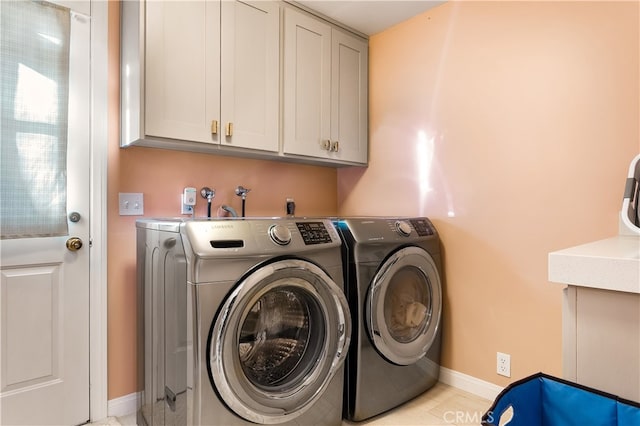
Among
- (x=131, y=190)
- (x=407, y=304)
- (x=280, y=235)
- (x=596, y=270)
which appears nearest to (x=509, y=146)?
(x=407, y=304)

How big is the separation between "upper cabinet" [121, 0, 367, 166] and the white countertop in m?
1.68

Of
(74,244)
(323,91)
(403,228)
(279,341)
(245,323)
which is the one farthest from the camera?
(323,91)

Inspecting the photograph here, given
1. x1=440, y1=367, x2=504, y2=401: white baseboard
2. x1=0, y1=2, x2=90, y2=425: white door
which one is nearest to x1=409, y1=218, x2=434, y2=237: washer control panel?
x1=440, y1=367, x2=504, y2=401: white baseboard

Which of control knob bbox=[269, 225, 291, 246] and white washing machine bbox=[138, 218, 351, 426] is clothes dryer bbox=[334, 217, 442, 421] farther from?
control knob bbox=[269, 225, 291, 246]

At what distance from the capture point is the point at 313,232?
5.67ft

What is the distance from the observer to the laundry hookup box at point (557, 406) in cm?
77

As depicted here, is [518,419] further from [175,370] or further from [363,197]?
[363,197]

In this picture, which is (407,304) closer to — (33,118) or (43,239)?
(43,239)

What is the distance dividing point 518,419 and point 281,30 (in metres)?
2.22

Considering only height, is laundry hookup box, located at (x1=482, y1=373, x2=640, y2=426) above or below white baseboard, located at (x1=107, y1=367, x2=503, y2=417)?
above

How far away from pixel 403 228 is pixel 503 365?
0.94m

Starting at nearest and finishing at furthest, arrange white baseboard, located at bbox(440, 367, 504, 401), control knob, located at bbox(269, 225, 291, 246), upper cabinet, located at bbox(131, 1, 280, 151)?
control knob, located at bbox(269, 225, 291, 246) < upper cabinet, located at bbox(131, 1, 280, 151) < white baseboard, located at bbox(440, 367, 504, 401)

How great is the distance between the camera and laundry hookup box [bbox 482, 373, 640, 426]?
0.77m

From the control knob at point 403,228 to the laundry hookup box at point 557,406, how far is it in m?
1.20
